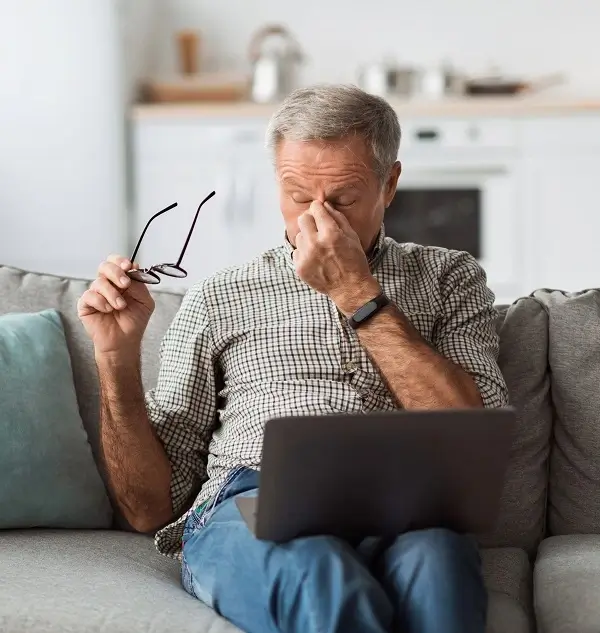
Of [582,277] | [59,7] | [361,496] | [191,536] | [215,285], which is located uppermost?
[59,7]

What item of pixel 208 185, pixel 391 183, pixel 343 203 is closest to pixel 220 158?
pixel 208 185

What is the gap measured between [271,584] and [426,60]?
4.63m

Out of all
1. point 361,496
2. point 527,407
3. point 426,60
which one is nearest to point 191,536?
point 361,496

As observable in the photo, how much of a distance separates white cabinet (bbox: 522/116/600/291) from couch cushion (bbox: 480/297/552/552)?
3.20 m

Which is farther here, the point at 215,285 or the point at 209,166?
the point at 209,166

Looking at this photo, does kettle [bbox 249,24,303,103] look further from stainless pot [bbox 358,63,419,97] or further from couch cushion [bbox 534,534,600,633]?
couch cushion [bbox 534,534,600,633]

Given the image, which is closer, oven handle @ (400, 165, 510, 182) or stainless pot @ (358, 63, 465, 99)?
oven handle @ (400, 165, 510, 182)

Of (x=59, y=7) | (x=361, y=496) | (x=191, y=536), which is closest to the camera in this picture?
(x=361, y=496)

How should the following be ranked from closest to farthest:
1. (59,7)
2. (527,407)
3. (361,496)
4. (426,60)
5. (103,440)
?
(361,496) → (103,440) → (527,407) → (59,7) → (426,60)

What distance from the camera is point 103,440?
1.88 m

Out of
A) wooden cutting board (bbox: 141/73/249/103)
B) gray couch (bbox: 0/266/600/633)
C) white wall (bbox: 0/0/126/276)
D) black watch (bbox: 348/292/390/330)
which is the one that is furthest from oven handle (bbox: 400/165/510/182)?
black watch (bbox: 348/292/390/330)

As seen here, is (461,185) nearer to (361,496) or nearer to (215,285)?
(215,285)

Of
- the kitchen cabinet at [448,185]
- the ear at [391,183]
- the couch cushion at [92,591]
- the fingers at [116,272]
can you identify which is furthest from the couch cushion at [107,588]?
the kitchen cabinet at [448,185]

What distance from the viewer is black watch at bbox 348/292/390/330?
1.79 m
